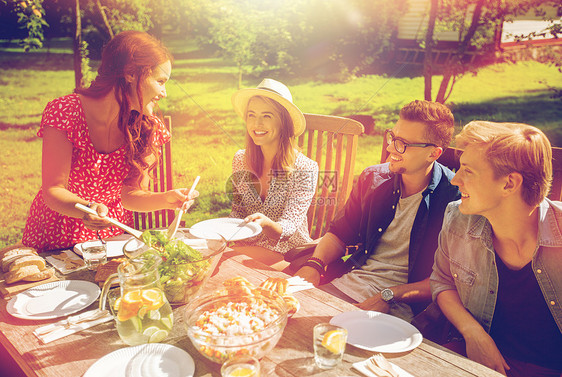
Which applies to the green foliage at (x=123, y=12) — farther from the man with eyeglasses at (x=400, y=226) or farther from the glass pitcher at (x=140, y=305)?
the glass pitcher at (x=140, y=305)

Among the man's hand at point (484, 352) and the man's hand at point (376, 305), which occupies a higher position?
the man's hand at point (484, 352)

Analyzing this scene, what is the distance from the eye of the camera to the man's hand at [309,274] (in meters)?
2.71

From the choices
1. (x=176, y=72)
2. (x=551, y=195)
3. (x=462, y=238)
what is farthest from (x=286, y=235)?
(x=176, y=72)

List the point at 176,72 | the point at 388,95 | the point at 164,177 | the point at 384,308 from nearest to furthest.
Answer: the point at 384,308
the point at 164,177
the point at 388,95
the point at 176,72

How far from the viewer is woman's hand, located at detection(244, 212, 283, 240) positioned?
9.59 ft

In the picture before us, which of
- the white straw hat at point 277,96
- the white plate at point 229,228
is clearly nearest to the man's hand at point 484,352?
the white plate at point 229,228

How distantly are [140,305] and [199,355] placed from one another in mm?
295

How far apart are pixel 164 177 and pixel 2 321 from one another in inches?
78.1

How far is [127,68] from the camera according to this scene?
8.81ft

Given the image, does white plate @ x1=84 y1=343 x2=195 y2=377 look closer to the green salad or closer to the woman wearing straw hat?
the green salad

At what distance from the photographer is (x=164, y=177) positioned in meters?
3.68

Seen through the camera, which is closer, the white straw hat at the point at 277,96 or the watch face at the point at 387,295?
the watch face at the point at 387,295

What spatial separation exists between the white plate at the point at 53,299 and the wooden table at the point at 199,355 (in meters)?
0.04

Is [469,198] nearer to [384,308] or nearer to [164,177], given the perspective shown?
[384,308]
